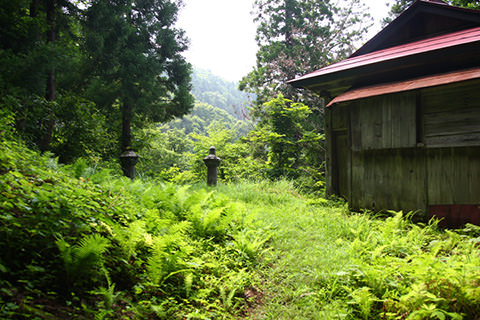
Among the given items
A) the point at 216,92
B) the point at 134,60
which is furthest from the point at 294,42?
the point at 216,92

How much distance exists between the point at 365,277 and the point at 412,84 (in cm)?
405

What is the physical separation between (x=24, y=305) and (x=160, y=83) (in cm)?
1124

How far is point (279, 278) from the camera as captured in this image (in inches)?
131

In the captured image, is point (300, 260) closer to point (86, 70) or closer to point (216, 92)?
point (86, 70)

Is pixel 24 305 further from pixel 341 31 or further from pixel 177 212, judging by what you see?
pixel 341 31

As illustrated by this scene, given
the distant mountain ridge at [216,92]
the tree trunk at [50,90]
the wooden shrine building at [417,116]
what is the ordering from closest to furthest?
the wooden shrine building at [417,116]
the tree trunk at [50,90]
the distant mountain ridge at [216,92]

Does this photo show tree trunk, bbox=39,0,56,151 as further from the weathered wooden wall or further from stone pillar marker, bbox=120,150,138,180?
the weathered wooden wall

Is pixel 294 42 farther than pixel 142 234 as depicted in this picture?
Yes

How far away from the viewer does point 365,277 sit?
288cm

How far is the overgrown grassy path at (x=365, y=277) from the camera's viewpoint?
7.59 ft

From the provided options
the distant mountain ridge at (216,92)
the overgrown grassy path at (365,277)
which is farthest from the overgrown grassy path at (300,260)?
the distant mountain ridge at (216,92)

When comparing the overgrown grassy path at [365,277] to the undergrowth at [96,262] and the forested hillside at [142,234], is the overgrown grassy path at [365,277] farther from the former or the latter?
the undergrowth at [96,262]

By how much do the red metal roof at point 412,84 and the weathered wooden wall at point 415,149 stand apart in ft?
0.92

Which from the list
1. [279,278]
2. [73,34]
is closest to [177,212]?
[279,278]
